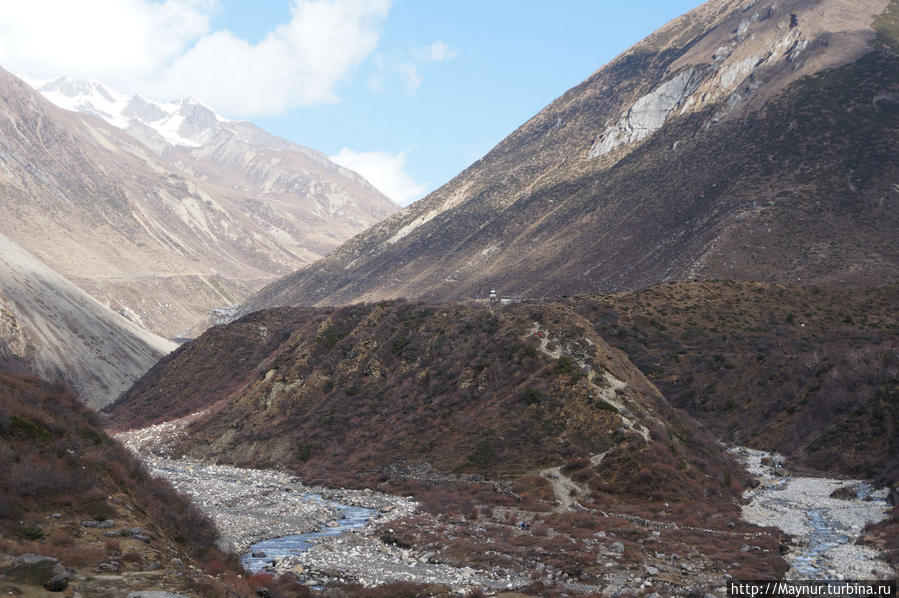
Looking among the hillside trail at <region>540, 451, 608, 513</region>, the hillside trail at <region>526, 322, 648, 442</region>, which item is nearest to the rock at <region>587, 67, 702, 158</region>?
the hillside trail at <region>526, 322, 648, 442</region>

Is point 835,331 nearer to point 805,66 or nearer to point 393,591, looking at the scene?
point 393,591

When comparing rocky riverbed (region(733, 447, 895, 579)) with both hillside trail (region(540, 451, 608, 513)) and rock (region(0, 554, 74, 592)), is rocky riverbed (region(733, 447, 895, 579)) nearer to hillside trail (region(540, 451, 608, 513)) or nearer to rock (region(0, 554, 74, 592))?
hillside trail (region(540, 451, 608, 513))

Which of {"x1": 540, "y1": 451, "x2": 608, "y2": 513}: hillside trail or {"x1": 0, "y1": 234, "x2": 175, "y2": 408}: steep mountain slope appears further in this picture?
{"x1": 0, "y1": 234, "x2": 175, "y2": 408}: steep mountain slope

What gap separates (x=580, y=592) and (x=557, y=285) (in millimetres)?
109376

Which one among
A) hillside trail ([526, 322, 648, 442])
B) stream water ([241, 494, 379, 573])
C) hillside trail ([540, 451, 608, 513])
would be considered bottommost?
stream water ([241, 494, 379, 573])

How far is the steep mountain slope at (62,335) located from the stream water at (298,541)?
6414 centimetres

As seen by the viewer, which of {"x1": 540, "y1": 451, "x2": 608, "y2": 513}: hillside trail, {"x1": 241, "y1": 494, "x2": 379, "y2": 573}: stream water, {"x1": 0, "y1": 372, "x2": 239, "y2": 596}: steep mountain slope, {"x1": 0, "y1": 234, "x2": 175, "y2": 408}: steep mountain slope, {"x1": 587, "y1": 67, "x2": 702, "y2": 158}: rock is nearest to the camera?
{"x1": 0, "y1": 372, "x2": 239, "y2": 596}: steep mountain slope

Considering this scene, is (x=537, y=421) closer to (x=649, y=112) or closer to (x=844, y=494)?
(x=844, y=494)

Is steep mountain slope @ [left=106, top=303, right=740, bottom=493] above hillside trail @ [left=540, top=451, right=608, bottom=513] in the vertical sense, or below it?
above

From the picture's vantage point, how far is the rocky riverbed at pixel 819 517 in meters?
21.8

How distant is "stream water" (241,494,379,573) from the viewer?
83.3 ft

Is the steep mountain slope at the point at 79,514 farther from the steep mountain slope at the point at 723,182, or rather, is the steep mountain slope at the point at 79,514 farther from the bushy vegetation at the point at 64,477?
the steep mountain slope at the point at 723,182

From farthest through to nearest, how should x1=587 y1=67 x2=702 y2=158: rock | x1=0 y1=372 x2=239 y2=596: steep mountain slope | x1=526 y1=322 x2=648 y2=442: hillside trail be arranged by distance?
x1=587 y1=67 x2=702 y2=158: rock
x1=526 y1=322 x2=648 y2=442: hillside trail
x1=0 y1=372 x2=239 y2=596: steep mountain slope

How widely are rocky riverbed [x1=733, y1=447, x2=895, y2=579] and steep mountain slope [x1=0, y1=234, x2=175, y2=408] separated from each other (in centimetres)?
8150
